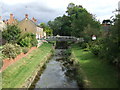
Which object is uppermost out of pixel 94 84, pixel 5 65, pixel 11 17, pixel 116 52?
pixel 11 17

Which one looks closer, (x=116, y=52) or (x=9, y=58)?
(x=116, y=52)

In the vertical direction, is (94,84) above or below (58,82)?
above

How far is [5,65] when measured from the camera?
16.0 m

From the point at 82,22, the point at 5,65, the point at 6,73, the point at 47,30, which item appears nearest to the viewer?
the point at 6,73

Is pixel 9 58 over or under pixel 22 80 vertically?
over

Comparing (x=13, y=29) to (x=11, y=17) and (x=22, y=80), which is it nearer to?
(x=22, y=80)

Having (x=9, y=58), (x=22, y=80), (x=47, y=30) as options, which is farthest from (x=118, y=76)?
(x=47, y=30)

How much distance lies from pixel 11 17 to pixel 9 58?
1603 inches

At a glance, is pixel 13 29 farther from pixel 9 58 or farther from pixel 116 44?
pixel 116 44

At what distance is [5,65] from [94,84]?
1057 centimetres

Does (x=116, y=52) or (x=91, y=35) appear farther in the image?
(x=91, y=35)

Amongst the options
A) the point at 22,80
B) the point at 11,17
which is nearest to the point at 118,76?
the point at 22,80

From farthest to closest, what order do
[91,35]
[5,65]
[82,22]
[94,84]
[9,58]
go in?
[82,22], [91,35], [9,58], [5,65], [94,84]

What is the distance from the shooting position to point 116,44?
1114cm
